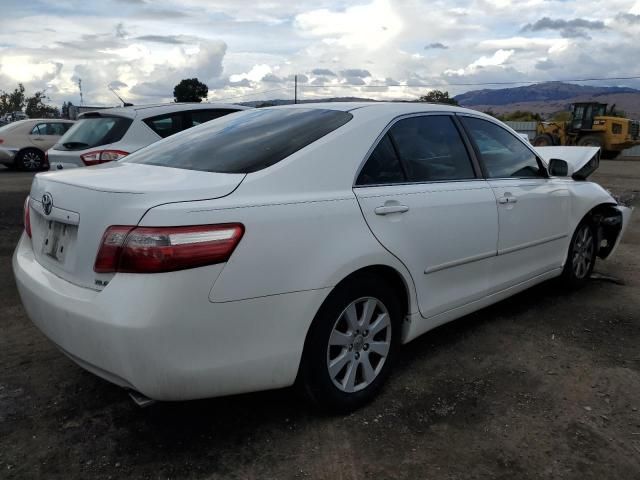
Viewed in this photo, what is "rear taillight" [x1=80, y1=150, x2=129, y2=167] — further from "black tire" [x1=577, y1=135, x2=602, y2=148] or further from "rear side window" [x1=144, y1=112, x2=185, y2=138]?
"black tire" [x1=577, y1=135, x2=602, y2=148]

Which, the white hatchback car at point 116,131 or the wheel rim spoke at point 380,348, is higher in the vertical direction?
the white hatchback car at point 116,131

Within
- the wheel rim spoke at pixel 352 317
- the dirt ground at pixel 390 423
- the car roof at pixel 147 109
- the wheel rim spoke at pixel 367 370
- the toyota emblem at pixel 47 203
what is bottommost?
the dirt ground at pixel 390 423

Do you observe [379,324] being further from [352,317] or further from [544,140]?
[544,140]

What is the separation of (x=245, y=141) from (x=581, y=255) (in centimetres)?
326

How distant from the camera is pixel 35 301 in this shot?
8.77 feet

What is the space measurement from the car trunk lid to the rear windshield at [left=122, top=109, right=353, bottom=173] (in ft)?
0.53

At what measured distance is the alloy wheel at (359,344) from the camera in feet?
9.05

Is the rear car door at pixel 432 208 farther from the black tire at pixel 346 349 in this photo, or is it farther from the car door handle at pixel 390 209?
the black tire at pixel 346 349

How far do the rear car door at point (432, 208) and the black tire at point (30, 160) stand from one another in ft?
49.1

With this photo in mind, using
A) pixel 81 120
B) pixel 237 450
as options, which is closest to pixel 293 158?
pixel 237 450

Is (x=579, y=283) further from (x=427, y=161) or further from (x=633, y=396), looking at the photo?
(x=427, y=161)

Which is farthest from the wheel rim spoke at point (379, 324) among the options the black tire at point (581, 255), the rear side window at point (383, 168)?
the black tire at point (581, 255)

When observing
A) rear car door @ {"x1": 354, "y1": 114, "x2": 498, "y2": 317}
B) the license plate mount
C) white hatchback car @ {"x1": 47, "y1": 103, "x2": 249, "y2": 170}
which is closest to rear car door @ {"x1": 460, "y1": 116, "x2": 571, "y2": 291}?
rear car door @ {"x1": 354, "y1": 114, "x2": 498, "y2": 317}

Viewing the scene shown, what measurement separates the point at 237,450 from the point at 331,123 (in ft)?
5.56
